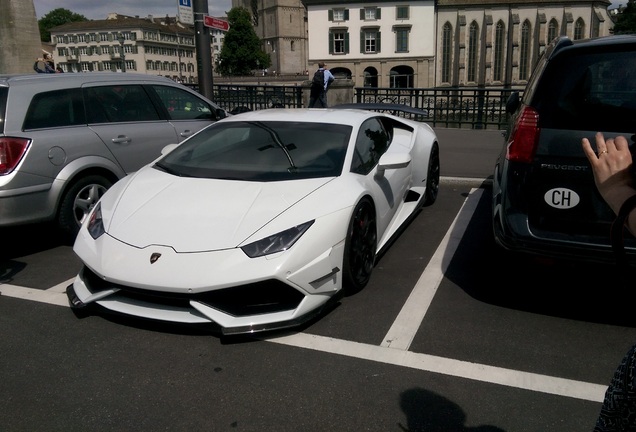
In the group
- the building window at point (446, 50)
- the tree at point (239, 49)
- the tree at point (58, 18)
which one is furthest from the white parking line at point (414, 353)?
the tree at point (58, 18)

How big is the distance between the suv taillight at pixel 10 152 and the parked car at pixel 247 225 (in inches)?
49.6

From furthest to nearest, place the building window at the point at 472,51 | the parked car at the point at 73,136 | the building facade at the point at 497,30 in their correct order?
the building window at the point at 472,51, the building facade at the point at 497,30, the parked car at the point at 73,136

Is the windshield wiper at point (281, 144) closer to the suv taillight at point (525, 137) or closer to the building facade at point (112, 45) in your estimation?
the suv taillight at point (525, 137)

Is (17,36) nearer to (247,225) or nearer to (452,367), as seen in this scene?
(247,225)

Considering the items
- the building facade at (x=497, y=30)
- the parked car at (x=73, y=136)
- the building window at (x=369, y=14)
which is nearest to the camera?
the parked car at (x=73, y=136)

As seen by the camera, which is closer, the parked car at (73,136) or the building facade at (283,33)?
the parked car at (73,136)

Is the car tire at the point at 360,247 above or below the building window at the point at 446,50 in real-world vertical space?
below

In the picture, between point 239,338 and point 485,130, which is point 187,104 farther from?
point 485,130

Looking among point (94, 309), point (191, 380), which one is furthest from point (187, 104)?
point (191, 380)

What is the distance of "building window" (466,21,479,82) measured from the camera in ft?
294

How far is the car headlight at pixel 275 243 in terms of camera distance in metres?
3.69

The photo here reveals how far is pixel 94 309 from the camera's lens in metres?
3.98

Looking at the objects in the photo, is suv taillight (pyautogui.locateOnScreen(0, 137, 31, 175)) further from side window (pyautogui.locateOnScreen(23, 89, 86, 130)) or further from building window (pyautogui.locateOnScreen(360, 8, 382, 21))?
building window (pyautogui.locateOnScreen(360, 8, 382, 21))

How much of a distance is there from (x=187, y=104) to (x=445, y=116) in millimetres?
9236
